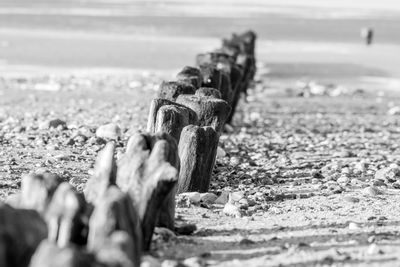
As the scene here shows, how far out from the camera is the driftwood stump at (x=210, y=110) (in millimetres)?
7902

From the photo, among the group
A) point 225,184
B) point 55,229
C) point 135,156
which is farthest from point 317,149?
point 55,229

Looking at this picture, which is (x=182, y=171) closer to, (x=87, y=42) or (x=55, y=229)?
(x=55, y=229)

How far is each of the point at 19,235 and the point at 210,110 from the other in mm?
3972

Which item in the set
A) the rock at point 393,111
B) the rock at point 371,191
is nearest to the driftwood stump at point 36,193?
the rock at point 371,191

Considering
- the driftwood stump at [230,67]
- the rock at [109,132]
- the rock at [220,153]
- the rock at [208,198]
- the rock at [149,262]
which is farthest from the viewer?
the driftwood stump at [230,67]

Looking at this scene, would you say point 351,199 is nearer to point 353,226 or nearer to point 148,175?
point 353,226

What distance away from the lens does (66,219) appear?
4.56m

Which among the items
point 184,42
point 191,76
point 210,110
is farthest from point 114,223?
point 184,42

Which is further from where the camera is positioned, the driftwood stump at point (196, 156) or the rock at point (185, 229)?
the driftwood stump at point (196, 156)

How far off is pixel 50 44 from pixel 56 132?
16.8 meters

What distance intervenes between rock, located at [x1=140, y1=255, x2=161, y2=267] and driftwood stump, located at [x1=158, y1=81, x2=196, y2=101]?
371 cm

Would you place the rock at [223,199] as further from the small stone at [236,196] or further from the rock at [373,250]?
the rock at [373,250]

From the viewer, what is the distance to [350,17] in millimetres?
54125

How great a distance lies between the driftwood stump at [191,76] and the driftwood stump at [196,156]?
2.50m
